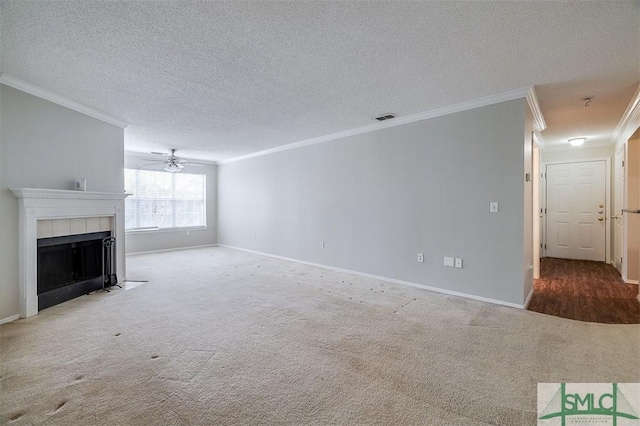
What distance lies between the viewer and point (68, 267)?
372 centimetres

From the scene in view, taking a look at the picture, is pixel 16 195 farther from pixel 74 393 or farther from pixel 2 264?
pixel 74 393

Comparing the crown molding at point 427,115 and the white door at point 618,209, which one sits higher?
the crown molding at point 427,115

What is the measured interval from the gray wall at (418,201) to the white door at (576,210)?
13.1 feet

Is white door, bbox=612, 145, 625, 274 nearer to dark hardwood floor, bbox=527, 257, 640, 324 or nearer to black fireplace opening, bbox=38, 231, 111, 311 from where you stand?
dark hardwood floor, bbox=527, 257, 640, 324

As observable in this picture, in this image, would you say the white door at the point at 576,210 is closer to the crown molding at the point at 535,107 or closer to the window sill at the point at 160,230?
the crown molding at the point at 535,107

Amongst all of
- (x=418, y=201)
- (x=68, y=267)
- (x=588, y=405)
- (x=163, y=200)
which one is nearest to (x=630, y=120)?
(x=418, y=201)

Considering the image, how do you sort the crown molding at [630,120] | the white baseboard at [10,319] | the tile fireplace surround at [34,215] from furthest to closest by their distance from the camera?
the crown molding at [630,120]
the tile fireplace surround at [34,215]
the white baseboard at [10,319]

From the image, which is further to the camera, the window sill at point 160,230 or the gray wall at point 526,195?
the window sill at point 160,230

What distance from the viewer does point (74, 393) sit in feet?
6.02

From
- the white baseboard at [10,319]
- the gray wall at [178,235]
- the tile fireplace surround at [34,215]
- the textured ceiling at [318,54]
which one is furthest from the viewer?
the gray wall at [178,235]

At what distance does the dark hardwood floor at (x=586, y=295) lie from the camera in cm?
312

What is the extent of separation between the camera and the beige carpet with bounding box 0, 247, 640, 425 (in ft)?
5.53

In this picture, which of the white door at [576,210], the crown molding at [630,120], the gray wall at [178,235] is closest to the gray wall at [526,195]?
the crown molding at [630,120]

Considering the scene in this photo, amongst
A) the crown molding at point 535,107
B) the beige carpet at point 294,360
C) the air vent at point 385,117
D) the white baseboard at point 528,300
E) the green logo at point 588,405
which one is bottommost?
the green logo at point 588,405
